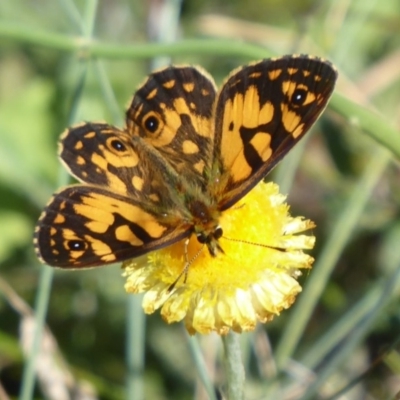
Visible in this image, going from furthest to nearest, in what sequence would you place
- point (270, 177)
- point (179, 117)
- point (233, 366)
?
1. point (270, 177)
2. point (179, 117)
3. point (233, 366)

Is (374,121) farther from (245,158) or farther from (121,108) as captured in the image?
(121,108)

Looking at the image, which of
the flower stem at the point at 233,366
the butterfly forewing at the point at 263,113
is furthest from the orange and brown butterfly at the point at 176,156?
the flower stem at the point at 233,366

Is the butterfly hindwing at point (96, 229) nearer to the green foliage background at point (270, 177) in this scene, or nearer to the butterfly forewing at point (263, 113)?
the butterfly forewing at point (263, 113)

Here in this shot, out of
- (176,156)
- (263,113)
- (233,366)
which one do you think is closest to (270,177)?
(176,156)

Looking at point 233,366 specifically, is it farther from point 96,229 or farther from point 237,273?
point 96,229

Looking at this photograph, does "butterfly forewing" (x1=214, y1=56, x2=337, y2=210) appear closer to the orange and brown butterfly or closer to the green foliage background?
the orange and brown butterfly
